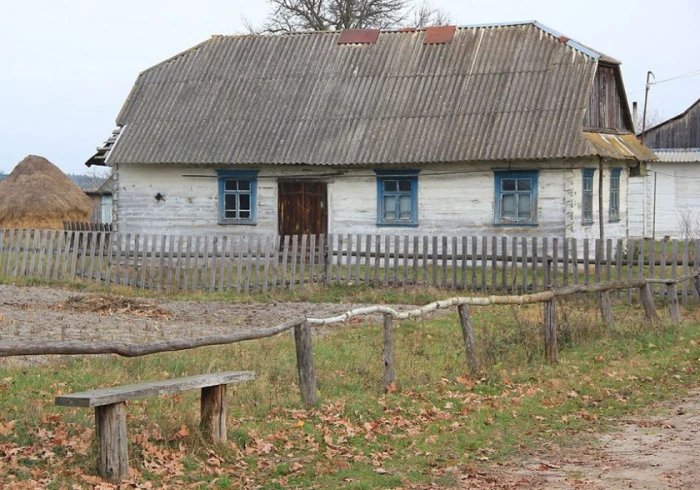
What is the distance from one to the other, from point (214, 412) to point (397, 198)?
18097 mm

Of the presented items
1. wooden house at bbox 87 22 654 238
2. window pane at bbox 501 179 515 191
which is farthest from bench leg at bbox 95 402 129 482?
window pane at bbox 501 179 515 191

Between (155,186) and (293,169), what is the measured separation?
13.6 ft

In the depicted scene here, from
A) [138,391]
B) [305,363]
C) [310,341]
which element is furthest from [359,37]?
[138,391]

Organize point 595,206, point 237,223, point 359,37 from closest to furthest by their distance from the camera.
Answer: point 595,206 < point 237,223 < point 359,37

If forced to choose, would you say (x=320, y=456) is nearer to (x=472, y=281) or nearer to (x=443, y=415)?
(x=443, y=415)

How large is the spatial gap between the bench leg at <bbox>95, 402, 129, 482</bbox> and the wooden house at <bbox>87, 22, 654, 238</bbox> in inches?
696

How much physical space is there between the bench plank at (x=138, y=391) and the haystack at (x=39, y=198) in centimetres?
2820

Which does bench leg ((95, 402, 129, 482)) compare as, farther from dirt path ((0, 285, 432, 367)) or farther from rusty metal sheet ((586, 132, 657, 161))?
rusty metal sheet ((586, 132, 657, 161))

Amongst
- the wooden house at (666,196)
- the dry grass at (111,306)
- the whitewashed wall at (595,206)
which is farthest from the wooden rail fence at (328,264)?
the wooden house at (666,196)

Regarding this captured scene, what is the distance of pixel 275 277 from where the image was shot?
20719 mm

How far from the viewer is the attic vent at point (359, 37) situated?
93.9 feet

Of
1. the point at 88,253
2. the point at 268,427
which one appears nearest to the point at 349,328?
the point at 268,427

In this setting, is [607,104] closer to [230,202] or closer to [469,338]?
[230,202]

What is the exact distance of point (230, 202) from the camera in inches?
1070
